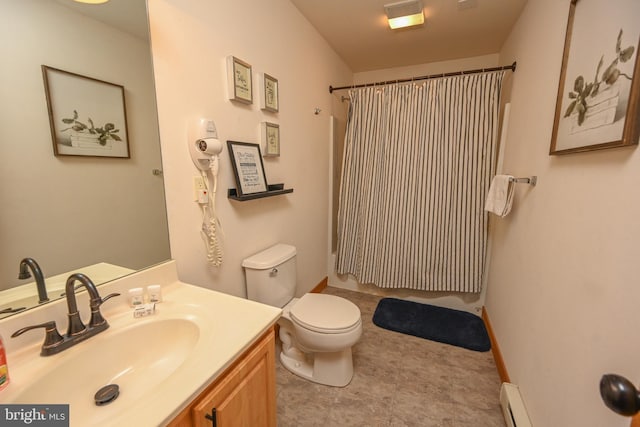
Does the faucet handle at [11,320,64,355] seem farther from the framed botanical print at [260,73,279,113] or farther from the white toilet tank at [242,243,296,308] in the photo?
the framed botanical print at [260,73,279,113]

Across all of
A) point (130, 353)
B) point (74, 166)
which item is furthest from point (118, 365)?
point (74, 166)

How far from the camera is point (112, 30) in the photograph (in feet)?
3.00

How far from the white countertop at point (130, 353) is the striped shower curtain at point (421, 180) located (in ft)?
5.57

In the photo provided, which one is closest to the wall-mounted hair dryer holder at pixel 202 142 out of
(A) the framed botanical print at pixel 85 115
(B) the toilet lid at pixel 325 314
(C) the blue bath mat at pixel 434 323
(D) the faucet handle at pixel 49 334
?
(A) the framed botanical print at pixel 85 115

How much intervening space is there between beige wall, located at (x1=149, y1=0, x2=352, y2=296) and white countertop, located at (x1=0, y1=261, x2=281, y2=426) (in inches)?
12.1

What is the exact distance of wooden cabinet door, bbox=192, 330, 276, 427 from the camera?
686 millimetres

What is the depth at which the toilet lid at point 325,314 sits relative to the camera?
1.45 m

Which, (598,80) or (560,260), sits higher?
(598,80)

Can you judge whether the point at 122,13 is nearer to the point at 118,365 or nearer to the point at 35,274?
the point at 35,274

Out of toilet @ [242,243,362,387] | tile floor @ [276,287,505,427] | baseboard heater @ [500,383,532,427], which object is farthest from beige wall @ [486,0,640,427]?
toilet @ [242,243,362,387]

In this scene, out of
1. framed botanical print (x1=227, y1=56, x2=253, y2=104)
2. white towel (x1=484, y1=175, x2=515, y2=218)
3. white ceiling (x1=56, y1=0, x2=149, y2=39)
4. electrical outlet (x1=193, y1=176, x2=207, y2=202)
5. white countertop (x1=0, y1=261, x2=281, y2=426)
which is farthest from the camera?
white towel (x1=484, y1=175, x2=515, y2=218)

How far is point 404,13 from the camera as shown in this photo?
6.10 ft

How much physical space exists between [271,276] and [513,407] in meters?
1.37

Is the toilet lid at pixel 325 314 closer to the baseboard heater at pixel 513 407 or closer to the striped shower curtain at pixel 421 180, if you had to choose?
the baseboard heater at pixel 513 407
